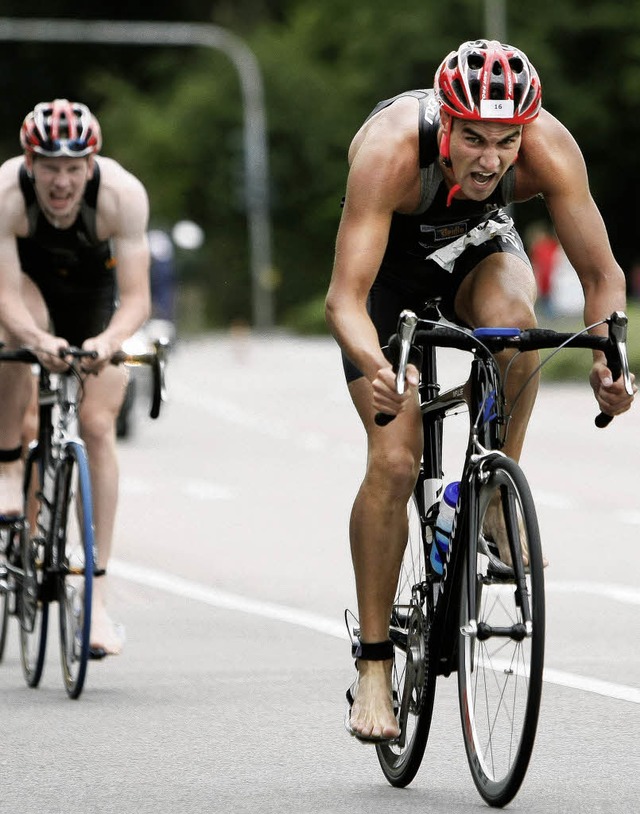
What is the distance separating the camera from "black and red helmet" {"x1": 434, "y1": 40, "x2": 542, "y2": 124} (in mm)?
5598

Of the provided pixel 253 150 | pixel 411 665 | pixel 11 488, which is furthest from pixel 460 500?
pixel 253 150

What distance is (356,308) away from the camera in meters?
5.74

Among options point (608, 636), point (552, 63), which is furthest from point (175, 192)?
point (608, 636)

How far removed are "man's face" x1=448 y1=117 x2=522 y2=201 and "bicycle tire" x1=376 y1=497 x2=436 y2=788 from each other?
40.0 inches

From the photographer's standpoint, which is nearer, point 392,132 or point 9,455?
point 392,132

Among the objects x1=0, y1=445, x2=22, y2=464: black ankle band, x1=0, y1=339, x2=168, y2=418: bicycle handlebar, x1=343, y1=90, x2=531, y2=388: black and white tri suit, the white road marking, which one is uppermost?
x1=343, y1=90, x2=531, y2=388: black and white tri suit

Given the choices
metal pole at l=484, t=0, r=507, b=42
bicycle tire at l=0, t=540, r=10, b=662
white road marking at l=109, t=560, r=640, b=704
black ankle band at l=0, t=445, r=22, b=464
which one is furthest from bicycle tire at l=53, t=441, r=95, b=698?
metal pole at l=484, t=0, r=507, b=42

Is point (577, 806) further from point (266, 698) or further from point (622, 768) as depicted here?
point (266, 698)

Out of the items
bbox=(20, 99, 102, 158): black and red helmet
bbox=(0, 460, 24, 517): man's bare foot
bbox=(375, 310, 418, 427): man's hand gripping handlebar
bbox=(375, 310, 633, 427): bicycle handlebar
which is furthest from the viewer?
bbox=(0, 460, 24, 517): man's bare foot

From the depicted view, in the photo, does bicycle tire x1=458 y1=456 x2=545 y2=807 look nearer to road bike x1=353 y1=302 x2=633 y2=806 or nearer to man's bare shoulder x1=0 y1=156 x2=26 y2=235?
road bike x1=353 y1=302 x2=633 y2=806

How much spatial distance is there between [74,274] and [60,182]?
54cm

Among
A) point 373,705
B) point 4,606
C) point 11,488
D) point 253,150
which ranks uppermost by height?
point 253,150

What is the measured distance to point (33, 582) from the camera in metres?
8.30

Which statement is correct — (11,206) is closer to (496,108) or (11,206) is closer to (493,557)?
(496,108)
